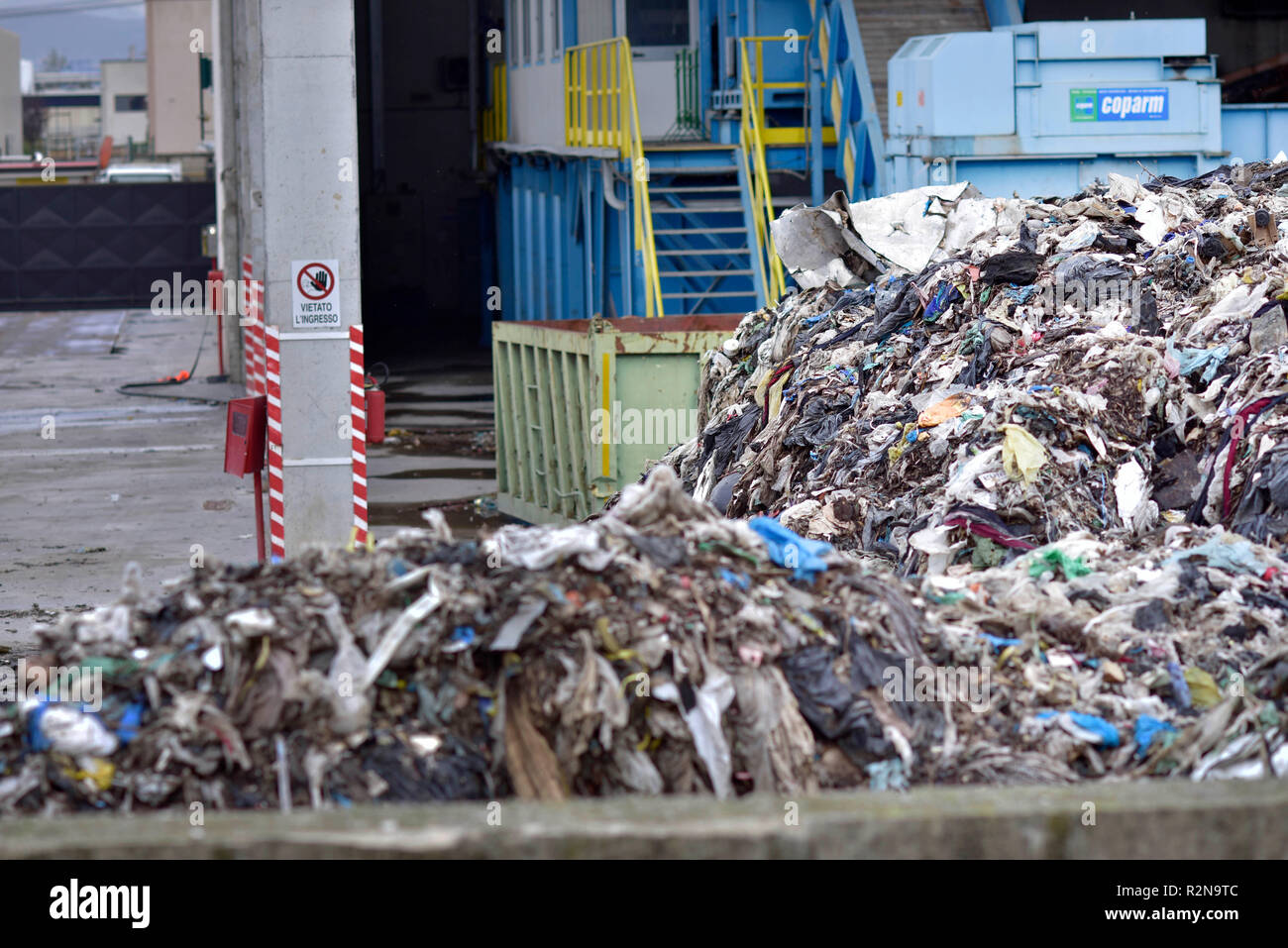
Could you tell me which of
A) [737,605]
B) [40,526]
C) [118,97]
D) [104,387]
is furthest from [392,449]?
[118,97]

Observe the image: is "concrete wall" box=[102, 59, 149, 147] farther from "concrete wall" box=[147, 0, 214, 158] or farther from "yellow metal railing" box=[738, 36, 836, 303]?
"yellow metal railing" box=[738, 36, 836, 303]

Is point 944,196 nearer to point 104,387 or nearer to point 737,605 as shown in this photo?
point 737,605

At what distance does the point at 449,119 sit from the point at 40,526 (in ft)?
59.1

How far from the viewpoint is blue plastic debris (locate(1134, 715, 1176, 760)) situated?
14.0 ft

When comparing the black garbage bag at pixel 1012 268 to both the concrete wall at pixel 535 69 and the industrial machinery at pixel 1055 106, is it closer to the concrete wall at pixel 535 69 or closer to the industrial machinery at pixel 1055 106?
the industrial machinery at pixel 1055 106

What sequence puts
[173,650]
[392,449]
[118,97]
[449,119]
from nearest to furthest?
[173,650]
[392,449]
[449,119]
[118,97]

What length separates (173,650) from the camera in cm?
383

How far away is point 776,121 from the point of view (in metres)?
16.8

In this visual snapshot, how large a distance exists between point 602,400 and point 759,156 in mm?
5932

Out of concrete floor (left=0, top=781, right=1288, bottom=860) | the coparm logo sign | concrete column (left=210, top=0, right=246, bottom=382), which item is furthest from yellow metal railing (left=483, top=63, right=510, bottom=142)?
concrete floor (left=0, top=781, right=1288, bottom=860)

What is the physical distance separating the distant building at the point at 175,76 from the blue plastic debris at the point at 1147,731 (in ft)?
169

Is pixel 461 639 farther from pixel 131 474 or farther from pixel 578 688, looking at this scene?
pixel 131 474

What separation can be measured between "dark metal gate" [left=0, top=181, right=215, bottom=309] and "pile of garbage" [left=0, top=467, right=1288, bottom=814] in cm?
2879

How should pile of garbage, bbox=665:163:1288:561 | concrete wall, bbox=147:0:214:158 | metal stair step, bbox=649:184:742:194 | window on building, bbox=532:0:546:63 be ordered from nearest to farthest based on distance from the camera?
1. pile of garbage, bbox=665:163:1288:561
2. metal stair step, bbox=649:184:742:194
3. window on building, bbox=532:0:546:63
4. concrete wall, bbox=147:0:214:158
